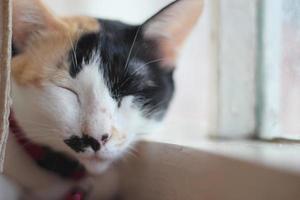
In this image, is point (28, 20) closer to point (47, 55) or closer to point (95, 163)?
point (47, 55)

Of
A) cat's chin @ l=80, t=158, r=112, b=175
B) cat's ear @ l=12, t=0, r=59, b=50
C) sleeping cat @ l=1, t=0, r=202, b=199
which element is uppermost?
cat's ear @ l=12, t=0, r=59, b=50

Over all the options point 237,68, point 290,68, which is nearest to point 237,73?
point 237,68

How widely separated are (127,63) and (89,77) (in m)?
0.07

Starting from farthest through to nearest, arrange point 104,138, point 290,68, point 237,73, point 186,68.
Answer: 1. point 186,68
2. point 237,73
3. point 290,68
4. point 104,138

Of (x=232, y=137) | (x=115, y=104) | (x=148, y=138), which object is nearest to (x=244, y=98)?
(x=232, y=137)

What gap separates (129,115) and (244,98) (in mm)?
273

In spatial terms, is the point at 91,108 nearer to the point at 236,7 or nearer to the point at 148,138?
the point at 148,138

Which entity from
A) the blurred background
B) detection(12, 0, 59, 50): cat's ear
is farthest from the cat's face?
the blurred background

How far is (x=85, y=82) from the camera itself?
680mm

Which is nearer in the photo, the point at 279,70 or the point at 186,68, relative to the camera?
the point at 279,70

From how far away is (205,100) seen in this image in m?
1.01

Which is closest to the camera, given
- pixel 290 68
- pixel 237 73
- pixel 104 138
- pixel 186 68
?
pixel 104 138

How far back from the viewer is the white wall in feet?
3.23

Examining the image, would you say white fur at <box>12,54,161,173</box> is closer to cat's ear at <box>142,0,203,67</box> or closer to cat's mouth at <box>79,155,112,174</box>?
cat's mouth at <box>79,155,112,174</box>
